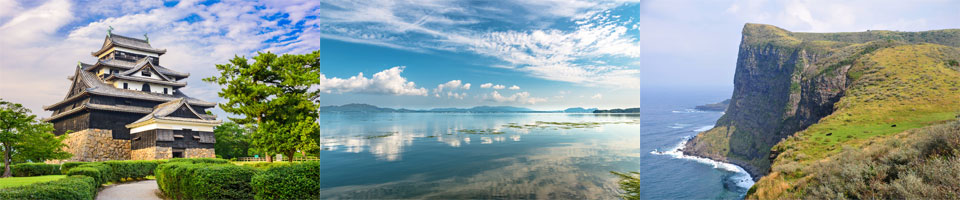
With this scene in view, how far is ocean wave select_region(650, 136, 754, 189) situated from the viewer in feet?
181

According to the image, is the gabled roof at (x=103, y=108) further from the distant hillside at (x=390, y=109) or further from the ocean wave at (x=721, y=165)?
the ocean wave at (x=721, y=165)

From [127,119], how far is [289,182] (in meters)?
26.6

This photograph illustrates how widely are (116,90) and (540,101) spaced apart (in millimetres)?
29663

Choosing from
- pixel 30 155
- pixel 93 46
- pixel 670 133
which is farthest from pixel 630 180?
pixel 670 133

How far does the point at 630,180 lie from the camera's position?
684cm

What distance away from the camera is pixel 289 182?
6.06 meters

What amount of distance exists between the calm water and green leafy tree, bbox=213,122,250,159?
77.9 feet

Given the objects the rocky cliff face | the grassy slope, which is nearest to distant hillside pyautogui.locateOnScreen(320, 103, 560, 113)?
the grassy slope

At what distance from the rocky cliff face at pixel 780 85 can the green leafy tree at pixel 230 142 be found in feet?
145

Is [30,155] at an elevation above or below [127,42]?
below

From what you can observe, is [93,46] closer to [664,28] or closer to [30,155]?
[30,155]

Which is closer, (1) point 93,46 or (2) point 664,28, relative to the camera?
(1) point 93,46

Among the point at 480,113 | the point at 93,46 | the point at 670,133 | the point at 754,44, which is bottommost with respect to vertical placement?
the point at 670,133

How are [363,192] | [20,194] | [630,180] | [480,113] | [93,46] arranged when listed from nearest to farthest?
[20,194], [363,192], [630,180], [480,113], [93,46]
